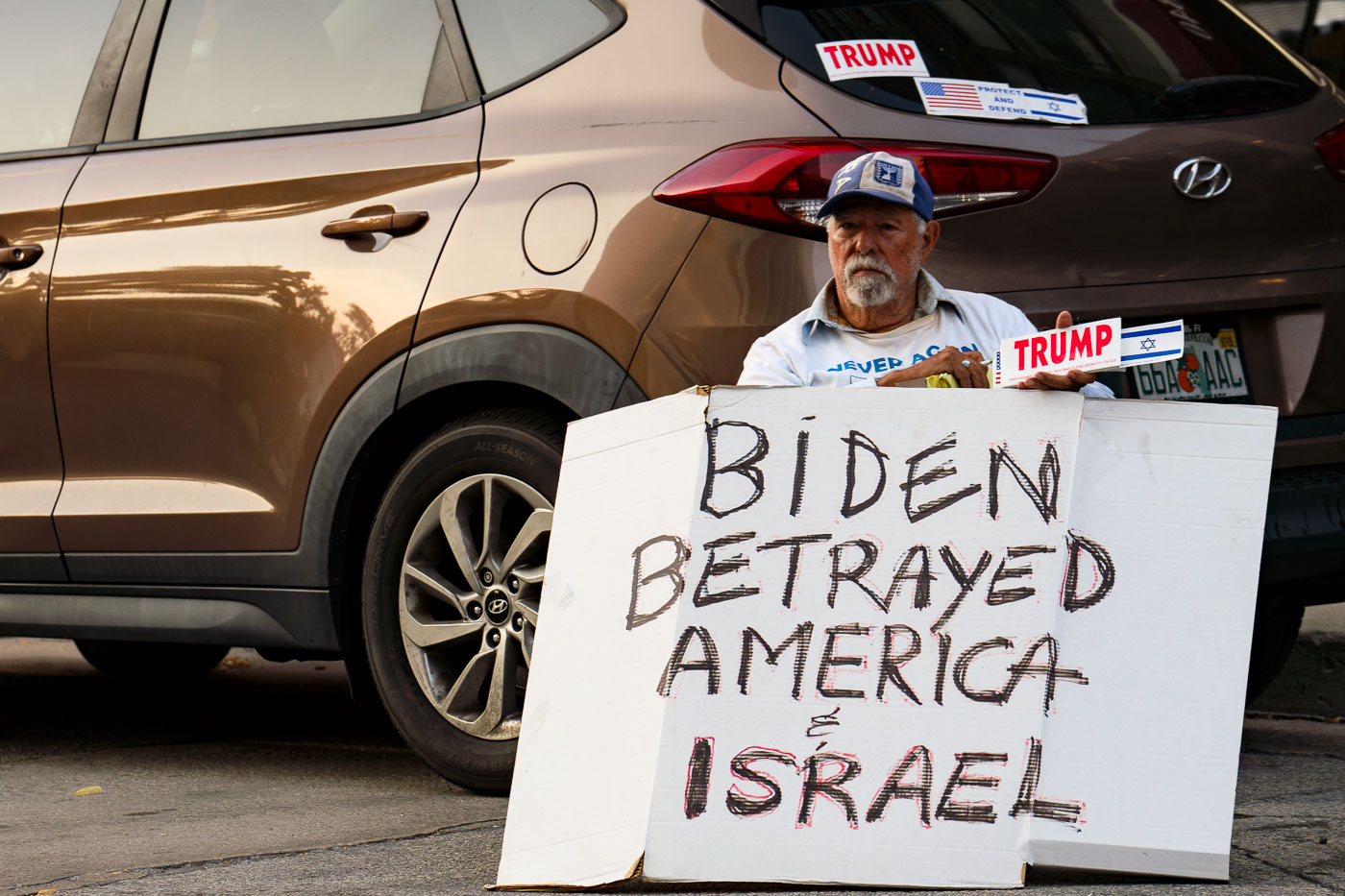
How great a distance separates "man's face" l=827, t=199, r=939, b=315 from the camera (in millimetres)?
3125

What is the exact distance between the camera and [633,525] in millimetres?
2963

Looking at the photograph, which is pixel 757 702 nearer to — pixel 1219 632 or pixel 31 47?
pixel 1219 632

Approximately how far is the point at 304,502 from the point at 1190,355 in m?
1.83

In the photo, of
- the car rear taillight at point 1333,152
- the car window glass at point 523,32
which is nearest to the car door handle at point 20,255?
the car window glass at point 523,32

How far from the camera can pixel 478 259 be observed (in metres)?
3.43

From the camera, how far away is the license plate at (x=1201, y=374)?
3.29 m

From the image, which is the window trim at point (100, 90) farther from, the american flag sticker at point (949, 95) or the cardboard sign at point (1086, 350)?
the cardboard sign at point (1086, 350)

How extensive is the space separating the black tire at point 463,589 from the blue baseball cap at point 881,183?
29.4 inches

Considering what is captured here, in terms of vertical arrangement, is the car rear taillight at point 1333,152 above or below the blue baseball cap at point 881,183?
above

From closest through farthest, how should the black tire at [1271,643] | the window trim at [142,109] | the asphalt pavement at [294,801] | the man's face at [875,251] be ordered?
the asphalt pavement at [294,801] → the man's face at [875,251] → the window trim at [142,109] → the black tire at [1271,643]

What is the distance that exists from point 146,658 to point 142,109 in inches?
93.7

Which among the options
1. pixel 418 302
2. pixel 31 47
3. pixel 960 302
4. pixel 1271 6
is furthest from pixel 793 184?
pixel 1271 6

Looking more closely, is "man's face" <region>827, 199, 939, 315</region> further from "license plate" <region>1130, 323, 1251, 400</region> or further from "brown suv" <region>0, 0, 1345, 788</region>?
"license plate" <region>1130, 323, 1251, 400</region>

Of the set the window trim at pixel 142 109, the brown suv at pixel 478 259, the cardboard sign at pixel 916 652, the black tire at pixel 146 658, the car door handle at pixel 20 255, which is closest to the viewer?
the cardboard sign at pixel 916 652
